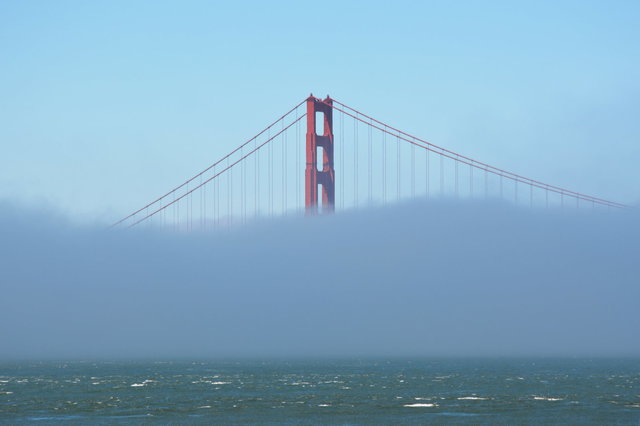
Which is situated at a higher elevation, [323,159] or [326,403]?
[323,159]

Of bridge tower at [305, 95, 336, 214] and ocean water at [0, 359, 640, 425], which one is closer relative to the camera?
ocean water at [0, 359, 640, 425]

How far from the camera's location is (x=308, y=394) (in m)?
61.5

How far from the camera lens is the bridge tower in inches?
3573

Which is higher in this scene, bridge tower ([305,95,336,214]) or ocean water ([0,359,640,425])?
bridge tower ([305,95,336,214])

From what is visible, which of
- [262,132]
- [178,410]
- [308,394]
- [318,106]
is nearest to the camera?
[178,410]

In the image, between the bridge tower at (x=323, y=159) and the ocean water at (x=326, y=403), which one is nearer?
the ocean water at (x=326, y=403)

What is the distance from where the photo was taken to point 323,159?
97.8 m

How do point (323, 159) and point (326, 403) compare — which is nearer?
point (326, 403)

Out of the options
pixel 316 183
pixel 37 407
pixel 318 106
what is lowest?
pixel 37 407

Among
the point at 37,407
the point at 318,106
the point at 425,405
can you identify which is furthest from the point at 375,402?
the point at 318,106

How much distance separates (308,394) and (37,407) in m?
16.8

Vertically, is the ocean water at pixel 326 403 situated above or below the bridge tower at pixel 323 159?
below

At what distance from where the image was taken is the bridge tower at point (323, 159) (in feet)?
298

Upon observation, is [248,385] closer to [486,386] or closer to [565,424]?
[486,386]
